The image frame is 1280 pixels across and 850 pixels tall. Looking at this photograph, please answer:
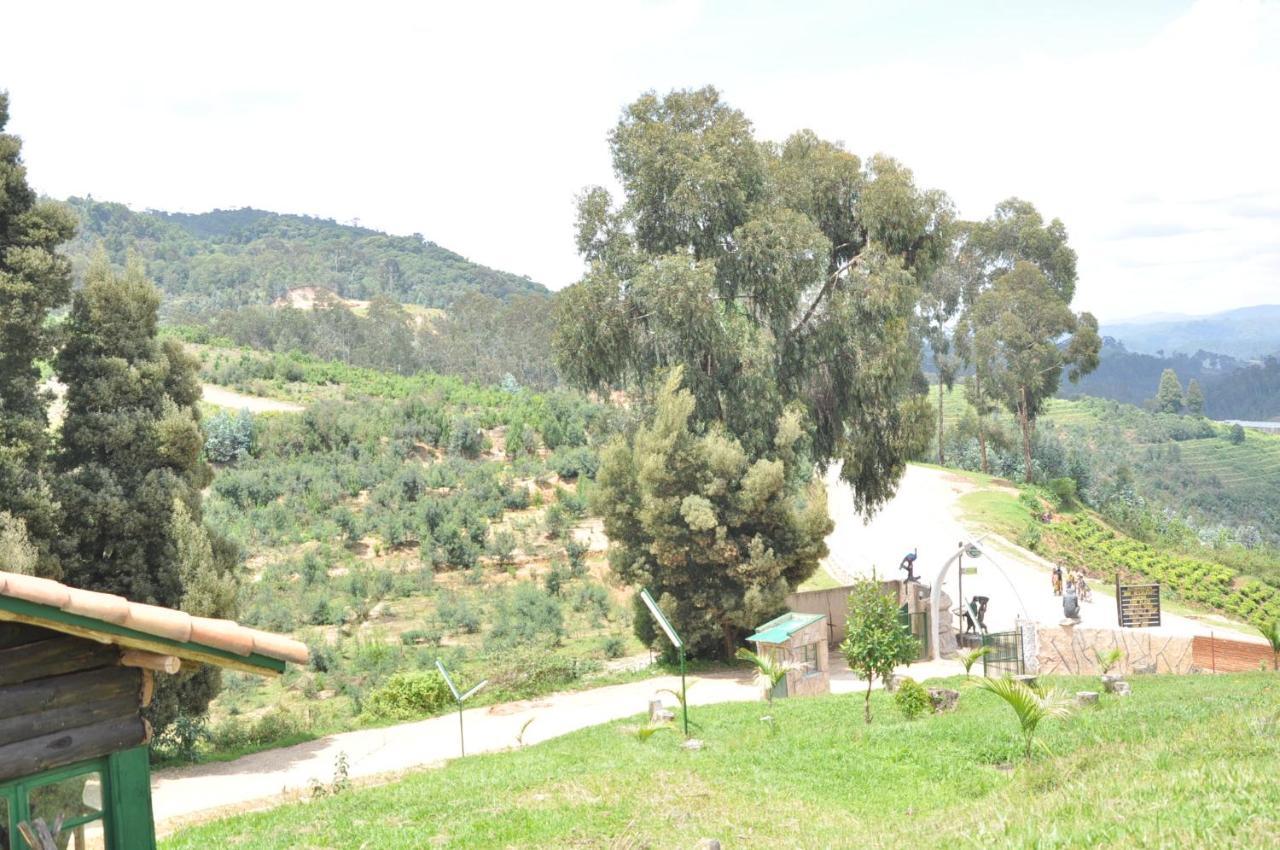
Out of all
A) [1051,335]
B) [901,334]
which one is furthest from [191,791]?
[1051,335]

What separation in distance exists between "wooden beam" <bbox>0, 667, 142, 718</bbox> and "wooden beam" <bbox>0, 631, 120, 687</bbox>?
36mm

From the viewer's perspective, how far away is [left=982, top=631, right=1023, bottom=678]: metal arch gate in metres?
19.5

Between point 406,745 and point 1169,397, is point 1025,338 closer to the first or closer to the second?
point 406,745

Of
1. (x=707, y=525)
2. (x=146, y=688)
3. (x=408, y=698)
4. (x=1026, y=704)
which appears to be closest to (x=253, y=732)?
(x=408, y=698)

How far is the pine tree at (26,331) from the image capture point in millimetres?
14484

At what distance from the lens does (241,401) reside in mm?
49375

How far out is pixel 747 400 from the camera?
22641 mm

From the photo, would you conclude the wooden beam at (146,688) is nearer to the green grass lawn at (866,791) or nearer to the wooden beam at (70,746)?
the wooden beam at (70,746)

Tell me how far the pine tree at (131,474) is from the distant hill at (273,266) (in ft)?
322

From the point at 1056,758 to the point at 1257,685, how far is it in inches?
275

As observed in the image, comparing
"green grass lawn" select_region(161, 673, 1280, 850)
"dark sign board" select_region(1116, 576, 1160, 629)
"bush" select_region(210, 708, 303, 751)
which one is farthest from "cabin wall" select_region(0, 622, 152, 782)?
"dark sign board" select_region(1116, 576, 1160, 629)

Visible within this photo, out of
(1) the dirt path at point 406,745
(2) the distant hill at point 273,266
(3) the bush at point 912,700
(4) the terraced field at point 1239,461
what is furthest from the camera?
(2) the distant hill at point 273,266

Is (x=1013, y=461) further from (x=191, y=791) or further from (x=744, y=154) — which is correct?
(x=191, y=791)

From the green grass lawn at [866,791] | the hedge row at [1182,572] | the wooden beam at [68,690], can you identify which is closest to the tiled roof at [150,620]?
the wooden beam at [68,690]
